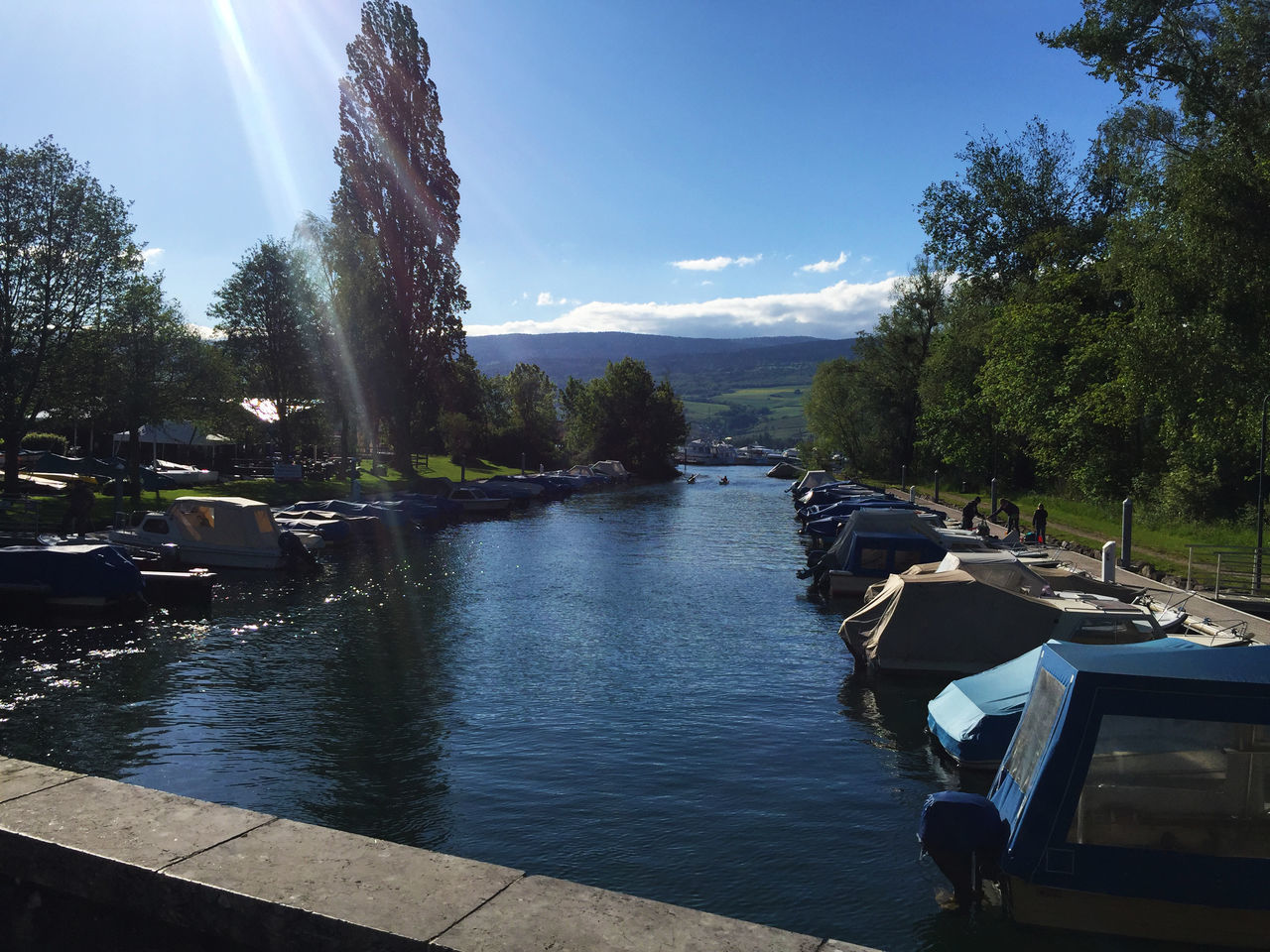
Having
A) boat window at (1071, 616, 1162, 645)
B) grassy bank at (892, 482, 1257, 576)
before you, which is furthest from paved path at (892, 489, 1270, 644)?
grassy bank at (892, 482, 1257, 576)

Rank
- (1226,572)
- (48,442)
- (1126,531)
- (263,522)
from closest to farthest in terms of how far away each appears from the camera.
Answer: (1226,572) → (1126,531) → (263,522) → (48,442)

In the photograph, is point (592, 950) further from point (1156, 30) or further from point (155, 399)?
point (155, 399)

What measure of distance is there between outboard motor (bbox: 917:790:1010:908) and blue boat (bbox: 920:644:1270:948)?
0.01 metres

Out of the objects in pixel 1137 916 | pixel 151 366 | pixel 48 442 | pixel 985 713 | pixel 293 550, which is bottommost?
pixel 293 550

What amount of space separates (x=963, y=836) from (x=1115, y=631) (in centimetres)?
1304

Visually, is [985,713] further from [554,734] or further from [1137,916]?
[554,734]

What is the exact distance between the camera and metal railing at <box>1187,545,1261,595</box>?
28.0 m

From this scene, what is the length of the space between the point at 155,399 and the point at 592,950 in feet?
184

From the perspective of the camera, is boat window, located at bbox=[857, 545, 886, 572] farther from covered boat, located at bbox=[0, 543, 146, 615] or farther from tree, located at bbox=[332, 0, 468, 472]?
tree, located at bbox=[332, 0, 468, 472]

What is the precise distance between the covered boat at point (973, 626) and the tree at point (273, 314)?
55.9m

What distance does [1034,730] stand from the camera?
10633 millimetres

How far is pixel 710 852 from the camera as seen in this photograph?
1318 cm

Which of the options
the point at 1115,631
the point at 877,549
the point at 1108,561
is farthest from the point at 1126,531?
the point at 1115,631

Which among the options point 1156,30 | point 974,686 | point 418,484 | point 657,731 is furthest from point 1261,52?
point 418,484
